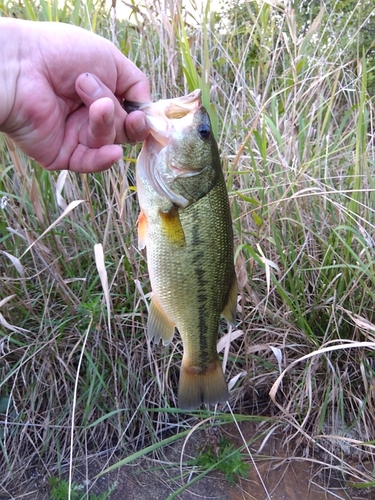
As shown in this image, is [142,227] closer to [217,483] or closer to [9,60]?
[9,60]

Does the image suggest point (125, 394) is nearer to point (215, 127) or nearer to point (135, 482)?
point (135, 482)

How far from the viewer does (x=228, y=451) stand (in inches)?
81.0

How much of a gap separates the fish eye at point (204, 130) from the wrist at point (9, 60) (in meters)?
0.61

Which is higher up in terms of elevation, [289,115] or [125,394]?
[289,115]

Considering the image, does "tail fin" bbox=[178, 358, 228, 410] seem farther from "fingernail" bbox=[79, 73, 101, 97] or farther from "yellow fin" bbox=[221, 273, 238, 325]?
"fingernail" bbox=[79, 73, 101, 97]

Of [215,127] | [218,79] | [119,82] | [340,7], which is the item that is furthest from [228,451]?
[340,7]

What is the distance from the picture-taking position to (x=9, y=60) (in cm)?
142

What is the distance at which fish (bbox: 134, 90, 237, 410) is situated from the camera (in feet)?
4.51

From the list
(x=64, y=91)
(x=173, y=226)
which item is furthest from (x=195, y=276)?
(x=64, y=91)

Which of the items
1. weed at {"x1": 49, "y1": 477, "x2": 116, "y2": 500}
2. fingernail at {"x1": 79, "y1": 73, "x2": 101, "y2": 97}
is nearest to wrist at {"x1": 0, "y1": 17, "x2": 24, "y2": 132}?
fingernail at {"x1": 79, "y1": 73, "x2": 101, "y2": 97}

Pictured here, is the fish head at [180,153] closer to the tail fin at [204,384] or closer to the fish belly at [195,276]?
the fish belly at [195,276]

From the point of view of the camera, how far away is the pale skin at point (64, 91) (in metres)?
1.40

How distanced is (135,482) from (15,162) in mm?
1521

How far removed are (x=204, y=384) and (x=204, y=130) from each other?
859 millimetres
